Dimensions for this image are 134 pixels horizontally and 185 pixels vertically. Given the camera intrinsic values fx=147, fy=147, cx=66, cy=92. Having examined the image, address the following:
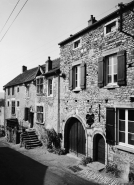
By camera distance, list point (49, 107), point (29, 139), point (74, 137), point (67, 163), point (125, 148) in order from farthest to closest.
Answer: point (29, 139)
point (49, 107)
point (74, 137)
point (67, 163)
point (125, 148)

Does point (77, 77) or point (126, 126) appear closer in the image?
point (126, 126)

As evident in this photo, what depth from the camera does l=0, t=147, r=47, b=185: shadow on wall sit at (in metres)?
8.17

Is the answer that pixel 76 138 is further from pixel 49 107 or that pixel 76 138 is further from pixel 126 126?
pixel 126 126

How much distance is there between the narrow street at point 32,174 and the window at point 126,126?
10.6ft

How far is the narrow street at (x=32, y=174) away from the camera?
8.05 meters

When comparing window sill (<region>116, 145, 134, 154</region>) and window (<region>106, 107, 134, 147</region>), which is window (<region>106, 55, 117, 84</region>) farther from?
window sill (<region>116, 145, 134, 154</region>)

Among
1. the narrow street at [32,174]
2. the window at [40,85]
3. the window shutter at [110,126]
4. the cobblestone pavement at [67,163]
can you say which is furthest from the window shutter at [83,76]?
the window at [40,85]

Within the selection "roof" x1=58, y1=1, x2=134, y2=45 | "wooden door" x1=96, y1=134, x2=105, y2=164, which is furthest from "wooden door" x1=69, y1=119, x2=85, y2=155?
"roof" x1=58, y1=1, x2=134, y2=45

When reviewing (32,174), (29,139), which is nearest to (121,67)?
(32,174)

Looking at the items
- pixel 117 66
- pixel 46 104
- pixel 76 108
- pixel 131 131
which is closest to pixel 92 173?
pixel 131 131

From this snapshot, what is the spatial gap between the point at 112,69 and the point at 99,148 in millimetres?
5540

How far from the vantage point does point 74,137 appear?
41.2ft

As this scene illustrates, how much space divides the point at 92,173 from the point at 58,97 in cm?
721

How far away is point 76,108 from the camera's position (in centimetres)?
1204
